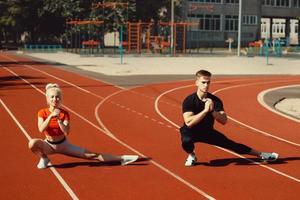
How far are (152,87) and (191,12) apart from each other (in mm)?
62750

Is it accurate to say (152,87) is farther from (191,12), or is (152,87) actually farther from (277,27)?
(277,27)

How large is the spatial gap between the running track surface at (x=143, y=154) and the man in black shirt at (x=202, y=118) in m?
0.33

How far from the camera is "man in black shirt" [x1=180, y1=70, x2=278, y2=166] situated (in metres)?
7.74

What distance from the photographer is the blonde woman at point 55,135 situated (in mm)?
7742

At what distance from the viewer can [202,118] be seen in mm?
7848

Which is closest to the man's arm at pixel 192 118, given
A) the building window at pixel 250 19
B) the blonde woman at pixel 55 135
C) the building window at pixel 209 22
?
the blonde woman at pixel 55 135

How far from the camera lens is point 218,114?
7.78 metres

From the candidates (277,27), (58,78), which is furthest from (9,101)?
(277,27)

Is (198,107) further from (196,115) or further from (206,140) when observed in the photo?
(206,140)

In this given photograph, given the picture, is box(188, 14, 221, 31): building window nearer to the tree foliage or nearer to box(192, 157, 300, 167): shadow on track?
the tree foliage

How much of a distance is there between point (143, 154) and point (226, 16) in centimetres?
8096

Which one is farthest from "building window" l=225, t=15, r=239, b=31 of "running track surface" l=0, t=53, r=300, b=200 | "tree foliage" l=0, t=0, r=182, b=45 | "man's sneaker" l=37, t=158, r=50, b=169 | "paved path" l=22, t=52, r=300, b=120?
"man's sneaker" l=37, t=158, r=50, b=169

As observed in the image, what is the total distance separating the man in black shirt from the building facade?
73211 millimetres

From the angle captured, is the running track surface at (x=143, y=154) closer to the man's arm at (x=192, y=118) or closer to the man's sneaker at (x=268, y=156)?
the man's sneaker at (x=268, y=156)
